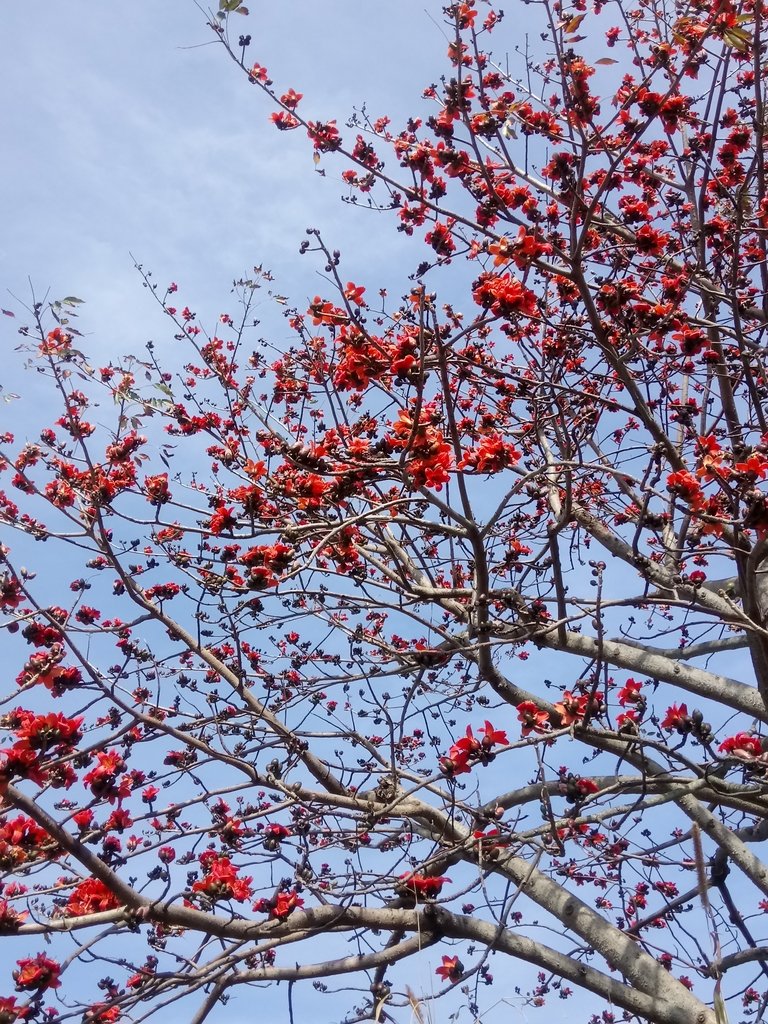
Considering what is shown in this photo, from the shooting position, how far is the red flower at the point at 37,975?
265 centimetres

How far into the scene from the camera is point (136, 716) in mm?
3180

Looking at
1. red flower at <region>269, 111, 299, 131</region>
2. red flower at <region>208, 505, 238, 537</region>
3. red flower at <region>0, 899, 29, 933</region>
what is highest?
red flower at <region>269, 111, 299, 131</region>

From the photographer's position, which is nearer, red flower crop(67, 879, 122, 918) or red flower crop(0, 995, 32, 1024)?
red flower crop(0, 995, 32, 1024)

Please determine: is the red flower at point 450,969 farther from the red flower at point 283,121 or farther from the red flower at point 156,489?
the red flower at point 283,121

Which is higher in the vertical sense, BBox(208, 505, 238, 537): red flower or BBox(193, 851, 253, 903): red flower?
BBox(208, 505, 238, 537): red flower

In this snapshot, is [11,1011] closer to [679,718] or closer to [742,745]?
[679,718]

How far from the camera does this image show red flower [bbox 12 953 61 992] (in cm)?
265

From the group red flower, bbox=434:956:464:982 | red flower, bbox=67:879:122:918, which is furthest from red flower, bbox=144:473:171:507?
red flower, bbox=434:956:464:982

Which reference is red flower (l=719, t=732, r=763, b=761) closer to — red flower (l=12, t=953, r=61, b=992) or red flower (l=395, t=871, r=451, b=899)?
red flower (l=395, t=871, r=451, b=899)

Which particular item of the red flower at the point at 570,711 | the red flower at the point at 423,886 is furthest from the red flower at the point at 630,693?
the red flower at the point at 423,886

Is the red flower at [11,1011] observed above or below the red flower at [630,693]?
below

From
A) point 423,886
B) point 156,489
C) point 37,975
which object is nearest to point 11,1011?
point 37,975

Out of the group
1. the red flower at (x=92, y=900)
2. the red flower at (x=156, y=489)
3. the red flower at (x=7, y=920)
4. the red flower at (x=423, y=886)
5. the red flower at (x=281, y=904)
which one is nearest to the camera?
the red flower at (x=7, y=920)

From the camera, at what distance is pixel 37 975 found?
105 inches
